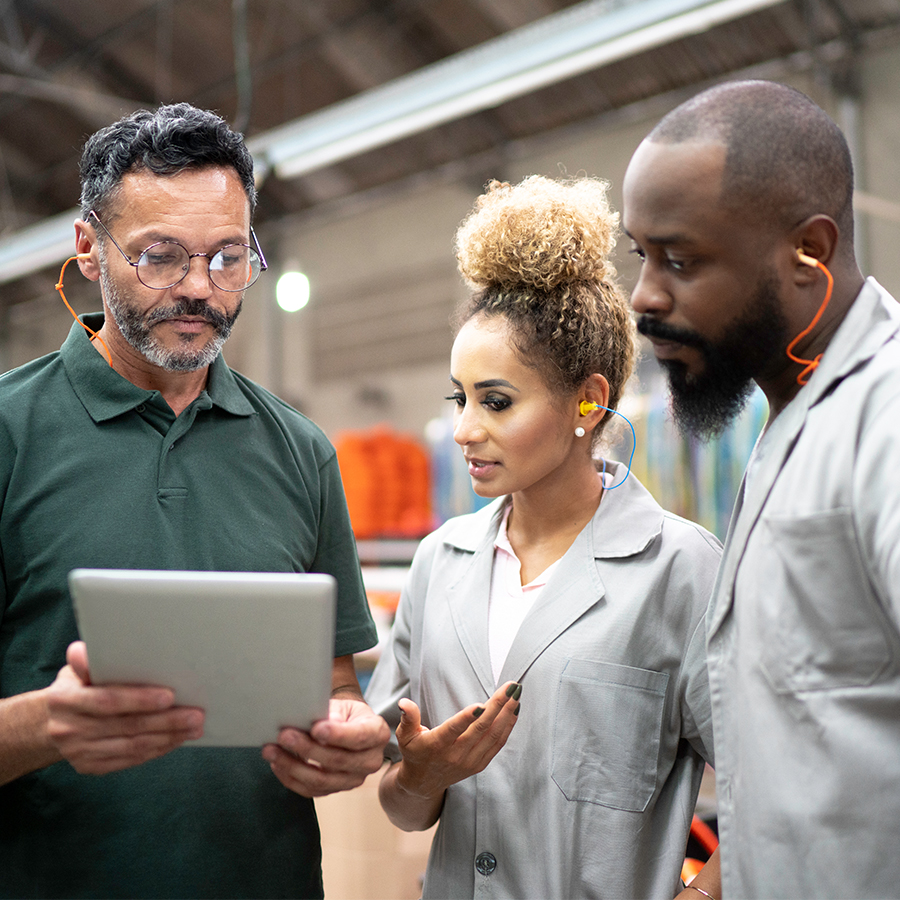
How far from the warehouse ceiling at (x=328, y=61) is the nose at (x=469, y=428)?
4.11 m

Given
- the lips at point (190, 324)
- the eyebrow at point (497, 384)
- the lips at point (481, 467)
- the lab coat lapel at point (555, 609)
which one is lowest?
the lab coat lapel at point (555, 609)

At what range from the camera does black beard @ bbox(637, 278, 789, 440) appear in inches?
50.6

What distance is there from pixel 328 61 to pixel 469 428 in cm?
684

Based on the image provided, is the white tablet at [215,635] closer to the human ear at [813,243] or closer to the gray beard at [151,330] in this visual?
the gray beard at [151,330]

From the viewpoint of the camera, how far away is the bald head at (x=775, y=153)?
49.1 inches

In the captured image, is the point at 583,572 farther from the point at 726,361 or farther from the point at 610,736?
the point at 726,361

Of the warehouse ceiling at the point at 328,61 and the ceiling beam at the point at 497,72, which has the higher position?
the warehouse ceiling at the point at 328,61

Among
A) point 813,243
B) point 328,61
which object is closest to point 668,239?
point 813,243

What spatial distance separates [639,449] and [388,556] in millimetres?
2067

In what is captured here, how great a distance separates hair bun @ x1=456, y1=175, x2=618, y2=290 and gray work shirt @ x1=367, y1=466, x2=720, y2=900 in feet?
1.65

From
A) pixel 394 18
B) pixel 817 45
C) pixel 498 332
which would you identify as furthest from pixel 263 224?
pixel 498 332

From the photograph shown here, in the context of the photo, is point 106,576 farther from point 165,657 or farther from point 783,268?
point 783,268

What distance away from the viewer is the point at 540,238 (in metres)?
1.87

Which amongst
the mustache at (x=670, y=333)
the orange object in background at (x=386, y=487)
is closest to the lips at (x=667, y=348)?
the mustache at (x=670, y=333)
